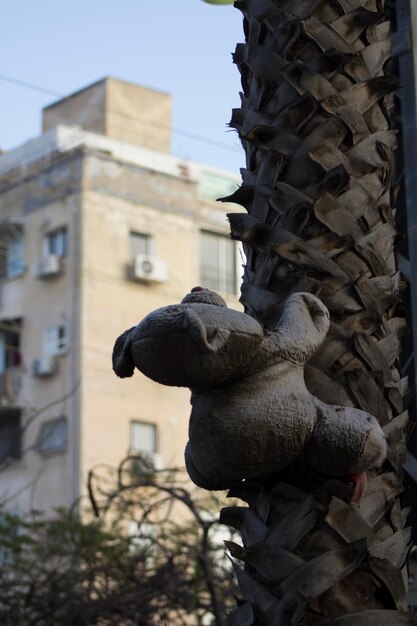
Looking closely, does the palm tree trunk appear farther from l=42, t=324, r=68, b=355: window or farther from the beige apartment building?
l=42, t=324, r=68, b=355: window

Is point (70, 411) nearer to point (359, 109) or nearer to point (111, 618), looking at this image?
point (111, 618)

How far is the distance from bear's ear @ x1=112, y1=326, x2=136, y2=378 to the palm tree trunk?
42 cm

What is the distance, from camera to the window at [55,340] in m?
28.4

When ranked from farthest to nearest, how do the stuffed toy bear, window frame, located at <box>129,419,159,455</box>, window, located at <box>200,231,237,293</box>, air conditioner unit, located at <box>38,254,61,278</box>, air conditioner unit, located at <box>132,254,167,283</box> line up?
window, located at <box>200,231,237,293</box>, air conditioner unit, located at <box>132,254,167,283</box>, air conditioner unit, located at <box>38,254,61,278</box>, window frame, located at <box>129,419,159,455</box>, the stuffed toy bear

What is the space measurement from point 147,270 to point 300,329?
2622cm

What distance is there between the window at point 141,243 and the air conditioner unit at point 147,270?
60 centimetres

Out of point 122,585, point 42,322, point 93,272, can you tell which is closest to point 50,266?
point 93,272

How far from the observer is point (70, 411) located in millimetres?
27531

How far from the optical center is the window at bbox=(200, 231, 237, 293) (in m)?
30.7

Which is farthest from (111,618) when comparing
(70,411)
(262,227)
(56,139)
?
(56,139)

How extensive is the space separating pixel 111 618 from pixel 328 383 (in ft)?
28.0

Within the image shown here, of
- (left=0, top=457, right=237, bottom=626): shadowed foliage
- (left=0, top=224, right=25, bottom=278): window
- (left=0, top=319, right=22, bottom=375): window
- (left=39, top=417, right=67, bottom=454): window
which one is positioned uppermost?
(left=0, top=224, right=25, bottom=278): window

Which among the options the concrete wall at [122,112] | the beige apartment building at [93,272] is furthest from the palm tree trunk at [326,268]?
the concrete wall at [122,112]

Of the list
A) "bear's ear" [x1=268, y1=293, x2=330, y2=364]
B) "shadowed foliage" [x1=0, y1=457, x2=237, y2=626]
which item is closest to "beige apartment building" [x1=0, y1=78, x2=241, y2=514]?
"shadowed foliage" [x1=0, y1=457, x2=237, y2=626]
